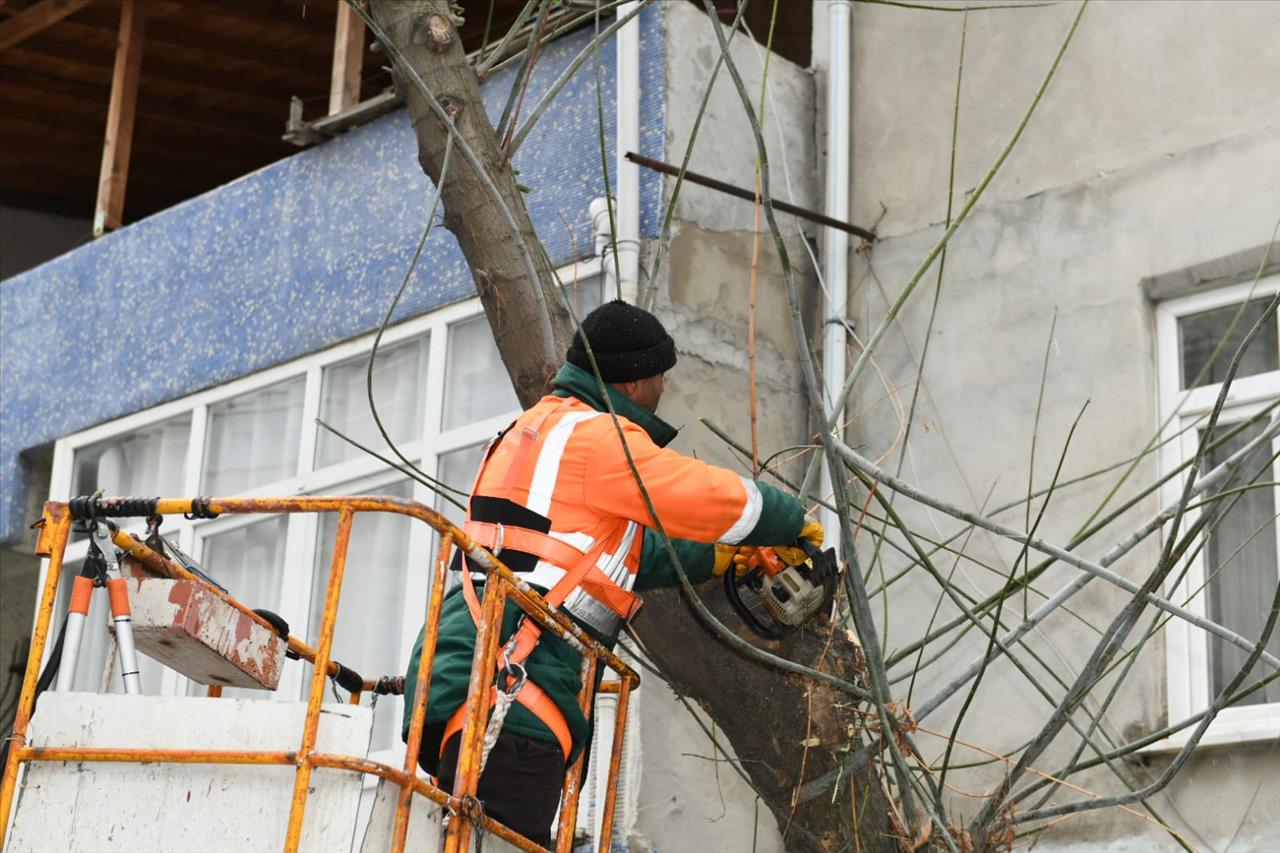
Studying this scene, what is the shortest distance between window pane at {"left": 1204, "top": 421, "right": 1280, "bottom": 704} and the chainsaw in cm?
271

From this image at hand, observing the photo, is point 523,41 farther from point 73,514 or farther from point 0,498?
point 73,514

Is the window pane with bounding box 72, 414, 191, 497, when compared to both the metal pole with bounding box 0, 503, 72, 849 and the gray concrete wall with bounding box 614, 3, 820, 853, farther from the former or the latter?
the metal pole with bounding box 0, 503, 72, 849

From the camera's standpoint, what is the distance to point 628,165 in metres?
7.93

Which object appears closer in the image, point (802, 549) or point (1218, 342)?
point (802, 549)

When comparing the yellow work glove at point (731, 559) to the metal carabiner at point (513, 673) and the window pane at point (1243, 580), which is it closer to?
the metal carabiner at point (513, 673)

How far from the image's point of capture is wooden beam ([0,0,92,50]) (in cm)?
1176

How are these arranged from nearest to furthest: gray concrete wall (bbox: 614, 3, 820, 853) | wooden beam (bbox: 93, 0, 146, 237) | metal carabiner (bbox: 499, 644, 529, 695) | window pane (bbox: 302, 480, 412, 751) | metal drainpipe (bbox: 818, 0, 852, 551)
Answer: metal carabiner (bbox: 499, 644, 529, 695) < gray concrete wall (bbox: 614, 3, 820, 853) < metal drainpipe (bbox: 818, 0, 852, 551) < window pane (bbox: 302, 480, 412, 751) < wooden beam (bbox: 93, 0, 146, 237)

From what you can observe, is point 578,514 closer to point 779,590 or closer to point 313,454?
point 779,590

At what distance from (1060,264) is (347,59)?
14.2ft

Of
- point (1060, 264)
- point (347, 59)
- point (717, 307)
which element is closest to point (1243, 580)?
point (1060, 264)

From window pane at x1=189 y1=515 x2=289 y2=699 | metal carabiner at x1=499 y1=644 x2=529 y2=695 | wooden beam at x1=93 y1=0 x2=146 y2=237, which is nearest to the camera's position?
metal carabiner at x1=499 y1=644 x2=529 y2=695

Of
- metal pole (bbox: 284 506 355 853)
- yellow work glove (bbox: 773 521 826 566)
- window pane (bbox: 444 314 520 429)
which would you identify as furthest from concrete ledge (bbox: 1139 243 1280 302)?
metal pole (bbox: 284 506 355 853)

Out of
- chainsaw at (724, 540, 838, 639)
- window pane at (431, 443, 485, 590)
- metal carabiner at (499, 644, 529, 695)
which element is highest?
window pane at (431, 443, 485, 590)

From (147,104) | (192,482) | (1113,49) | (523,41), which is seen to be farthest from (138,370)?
(1113,49)
